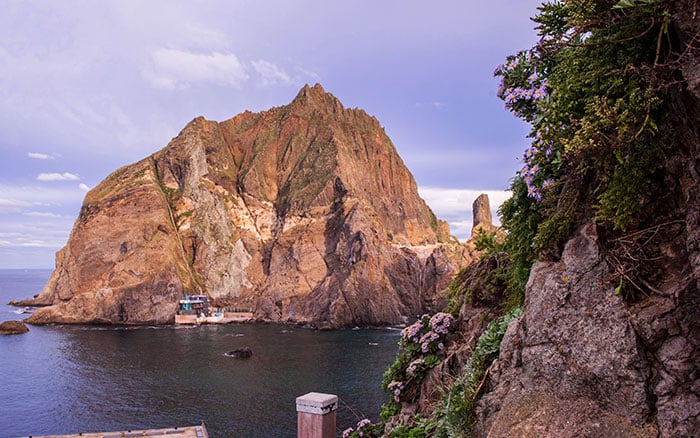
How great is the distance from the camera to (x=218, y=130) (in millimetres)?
127125

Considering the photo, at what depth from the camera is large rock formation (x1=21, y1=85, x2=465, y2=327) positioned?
3162 inches

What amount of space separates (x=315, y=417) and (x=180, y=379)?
3985 cm

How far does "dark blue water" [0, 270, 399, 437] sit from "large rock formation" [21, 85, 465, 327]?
45.3ft

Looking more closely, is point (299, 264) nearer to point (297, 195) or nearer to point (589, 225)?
point (297, 195)

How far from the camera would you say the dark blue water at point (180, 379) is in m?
31.0

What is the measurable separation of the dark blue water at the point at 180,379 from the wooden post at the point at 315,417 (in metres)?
20.8

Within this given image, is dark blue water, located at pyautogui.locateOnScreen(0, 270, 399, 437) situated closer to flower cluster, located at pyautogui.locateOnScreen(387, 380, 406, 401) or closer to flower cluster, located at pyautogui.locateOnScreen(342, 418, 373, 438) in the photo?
flower cluster, located at pyautogui.locateOnScreen(342, 418, 373, 438)

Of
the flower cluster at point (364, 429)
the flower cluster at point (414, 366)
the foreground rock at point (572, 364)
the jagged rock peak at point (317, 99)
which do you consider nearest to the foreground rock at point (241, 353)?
the flower cluster at point (364, 429)

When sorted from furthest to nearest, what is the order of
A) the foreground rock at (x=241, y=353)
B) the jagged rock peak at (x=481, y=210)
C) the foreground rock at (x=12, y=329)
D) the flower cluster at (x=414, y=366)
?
1. the jagged rock peak at (x=481, y=210)
2. the foreground rock at (x=12, y=329)
3. the foreground rock at (x=241, y=353)
4. the flower cluster at (x=414, y=366)

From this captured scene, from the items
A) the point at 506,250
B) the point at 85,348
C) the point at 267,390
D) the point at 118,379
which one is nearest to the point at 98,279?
the point at 85,348

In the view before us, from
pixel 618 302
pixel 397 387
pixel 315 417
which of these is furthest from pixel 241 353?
pixel 618 302

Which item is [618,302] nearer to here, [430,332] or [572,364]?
[572,364]

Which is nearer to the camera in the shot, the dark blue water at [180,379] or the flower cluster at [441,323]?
the flower cluster at [441,323]

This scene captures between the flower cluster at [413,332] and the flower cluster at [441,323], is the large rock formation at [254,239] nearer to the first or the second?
the flower cluster at [413,332]
